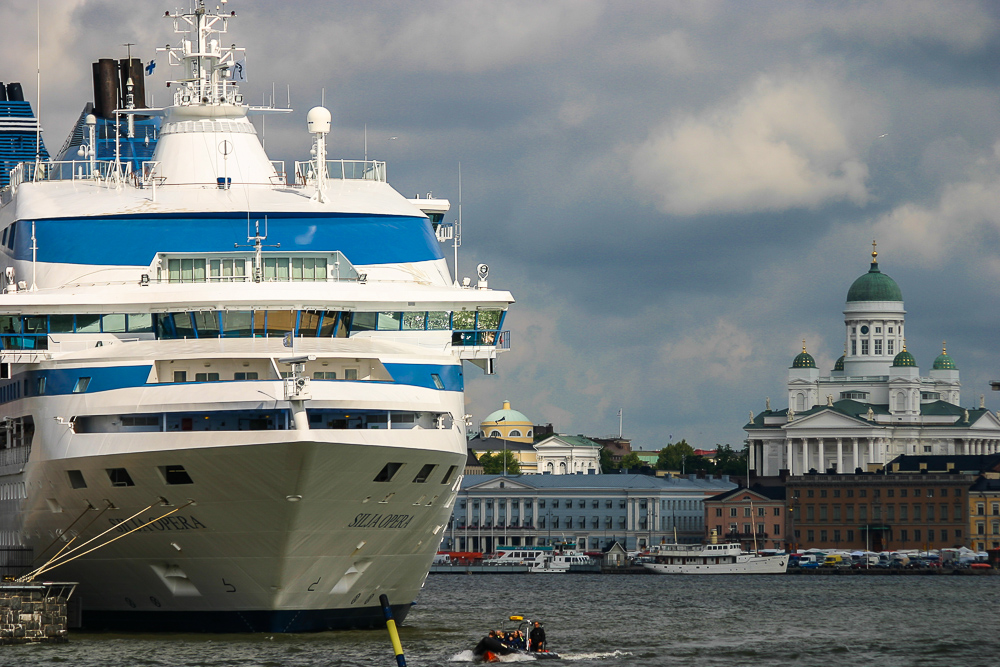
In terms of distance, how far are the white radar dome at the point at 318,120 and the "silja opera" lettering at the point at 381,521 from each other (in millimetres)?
12578

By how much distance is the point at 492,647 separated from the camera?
5081 centimetres

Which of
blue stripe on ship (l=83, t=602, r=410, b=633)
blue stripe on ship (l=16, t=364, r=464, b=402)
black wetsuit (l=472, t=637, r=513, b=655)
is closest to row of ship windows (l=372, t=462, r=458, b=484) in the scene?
blue stripe on ship (l=16, t=364, r=464, b=402)

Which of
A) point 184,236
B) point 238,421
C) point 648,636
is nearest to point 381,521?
point 238,421

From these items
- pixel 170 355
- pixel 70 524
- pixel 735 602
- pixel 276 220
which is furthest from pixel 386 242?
pixel 735 602

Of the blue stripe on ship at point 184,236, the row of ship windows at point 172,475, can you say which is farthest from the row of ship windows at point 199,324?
the row of ship windows at point 172,475

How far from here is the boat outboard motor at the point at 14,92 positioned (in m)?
79.0

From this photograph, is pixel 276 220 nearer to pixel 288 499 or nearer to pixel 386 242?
pixel 386 242

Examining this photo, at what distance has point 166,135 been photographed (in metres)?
59.0

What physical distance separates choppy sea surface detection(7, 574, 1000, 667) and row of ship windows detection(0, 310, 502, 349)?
8.09 metres

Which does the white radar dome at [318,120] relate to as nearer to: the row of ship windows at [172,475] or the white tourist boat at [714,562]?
the row of ship windows at [172,475]

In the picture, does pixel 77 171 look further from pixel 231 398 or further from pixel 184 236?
pixel 231 398

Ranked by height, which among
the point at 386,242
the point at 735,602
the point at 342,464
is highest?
the point at 386,242

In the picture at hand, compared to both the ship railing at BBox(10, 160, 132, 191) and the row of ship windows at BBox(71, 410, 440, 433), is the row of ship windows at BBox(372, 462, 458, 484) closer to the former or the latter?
the row of ship windows at BBox(71, 410, 440, 433)

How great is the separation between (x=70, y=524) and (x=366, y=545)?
→ 26.7 feet
